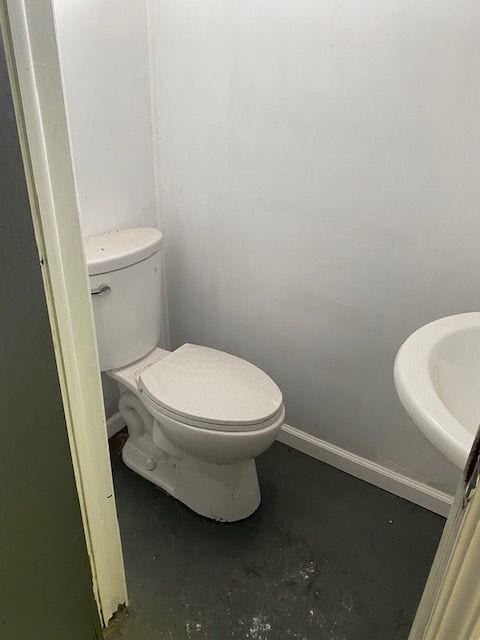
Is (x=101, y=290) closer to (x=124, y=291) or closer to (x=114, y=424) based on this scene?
(x=124, y=291)

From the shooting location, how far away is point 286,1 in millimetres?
1213

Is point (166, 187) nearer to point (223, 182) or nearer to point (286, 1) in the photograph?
point (223, 182)

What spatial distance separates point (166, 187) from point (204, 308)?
1.43 ft

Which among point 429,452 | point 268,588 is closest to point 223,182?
point 429,452

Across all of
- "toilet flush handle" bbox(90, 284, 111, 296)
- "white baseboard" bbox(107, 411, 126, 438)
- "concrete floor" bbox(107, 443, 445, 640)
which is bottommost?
"concrete floor" bbox(107, 443, 445, 640)

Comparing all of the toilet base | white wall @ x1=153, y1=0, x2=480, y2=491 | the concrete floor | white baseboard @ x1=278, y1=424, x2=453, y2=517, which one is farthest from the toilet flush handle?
white baseboard @ x1=278, y1=424, x2=453, y2=517

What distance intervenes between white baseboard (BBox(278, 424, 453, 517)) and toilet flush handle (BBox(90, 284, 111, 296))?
81 cm

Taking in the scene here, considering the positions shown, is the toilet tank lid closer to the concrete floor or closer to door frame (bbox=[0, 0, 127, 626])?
door frame (bbox=[0, 0, 127, 626])

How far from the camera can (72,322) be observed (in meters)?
0.83

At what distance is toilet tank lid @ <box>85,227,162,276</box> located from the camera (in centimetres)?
132

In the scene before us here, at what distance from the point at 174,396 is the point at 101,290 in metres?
0.36

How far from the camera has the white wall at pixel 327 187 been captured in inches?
44.7

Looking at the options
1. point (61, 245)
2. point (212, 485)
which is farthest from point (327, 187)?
point (212, 485)

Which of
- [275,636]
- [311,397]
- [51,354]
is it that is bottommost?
[275,636]
